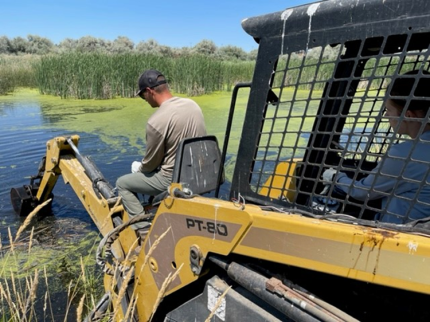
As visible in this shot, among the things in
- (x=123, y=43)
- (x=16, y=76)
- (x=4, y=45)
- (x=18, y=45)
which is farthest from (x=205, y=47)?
(x=16, y=76)

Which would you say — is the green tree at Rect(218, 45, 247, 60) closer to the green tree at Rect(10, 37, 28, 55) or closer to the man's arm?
the green tree at Rect(10, 37, 28, 55)

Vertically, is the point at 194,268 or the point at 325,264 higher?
the point at 325,264

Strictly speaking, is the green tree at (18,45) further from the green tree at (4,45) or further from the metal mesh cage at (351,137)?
the metal mesh cage at (351,137)

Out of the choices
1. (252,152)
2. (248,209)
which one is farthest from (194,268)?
(252,152)

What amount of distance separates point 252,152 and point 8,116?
1224 centimetres

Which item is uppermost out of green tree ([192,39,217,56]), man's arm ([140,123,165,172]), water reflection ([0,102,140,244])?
green tree ([192,39,217,56])

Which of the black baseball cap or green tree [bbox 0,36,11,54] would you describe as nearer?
the black baseball cap

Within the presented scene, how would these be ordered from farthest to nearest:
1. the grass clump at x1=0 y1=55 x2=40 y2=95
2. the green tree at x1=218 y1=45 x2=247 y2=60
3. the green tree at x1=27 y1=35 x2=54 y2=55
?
the green tree at x1=218 y1=45 x2=247 y2=60 → the green tree at x1=27 y1=35 x2=54 y2=55 → the grass clump at x1=0 y1=55 x2=40 y2=95

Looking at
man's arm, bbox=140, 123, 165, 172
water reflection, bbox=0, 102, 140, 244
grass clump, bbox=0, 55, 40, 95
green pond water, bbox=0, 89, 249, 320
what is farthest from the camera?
grass clump, bbox=0, 55, 40, 95

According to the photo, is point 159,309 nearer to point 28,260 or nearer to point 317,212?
point 317,212

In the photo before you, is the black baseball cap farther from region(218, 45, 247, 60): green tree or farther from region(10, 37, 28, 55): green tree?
region(10, 37, 28, 55): green tree

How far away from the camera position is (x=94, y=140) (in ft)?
29.4

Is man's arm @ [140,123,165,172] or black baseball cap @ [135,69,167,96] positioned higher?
black baseball cap @ [135,69,167,96]

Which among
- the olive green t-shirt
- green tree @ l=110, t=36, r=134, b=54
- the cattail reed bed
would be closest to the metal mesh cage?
the olive green t-shirt
